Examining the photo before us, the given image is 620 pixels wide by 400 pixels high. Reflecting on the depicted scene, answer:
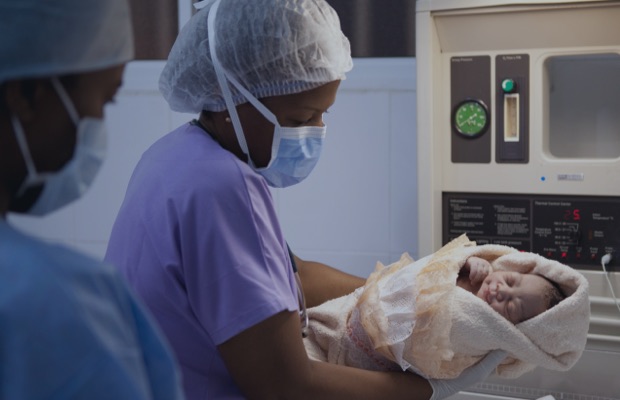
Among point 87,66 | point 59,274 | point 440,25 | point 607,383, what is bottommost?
point 607,383

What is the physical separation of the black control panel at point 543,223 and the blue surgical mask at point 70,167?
136cm

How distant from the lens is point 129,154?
2.79 metres

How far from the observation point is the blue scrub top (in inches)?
27.5

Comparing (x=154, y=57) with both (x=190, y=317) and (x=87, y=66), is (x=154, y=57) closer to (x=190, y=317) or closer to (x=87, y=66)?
(x=190, y=317)

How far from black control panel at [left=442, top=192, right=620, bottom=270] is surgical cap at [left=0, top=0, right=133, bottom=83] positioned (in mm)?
1385

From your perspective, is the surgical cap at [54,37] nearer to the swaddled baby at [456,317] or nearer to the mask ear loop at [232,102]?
the mask ear loop at [232,102]

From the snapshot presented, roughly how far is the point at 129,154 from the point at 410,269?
1.45 metres

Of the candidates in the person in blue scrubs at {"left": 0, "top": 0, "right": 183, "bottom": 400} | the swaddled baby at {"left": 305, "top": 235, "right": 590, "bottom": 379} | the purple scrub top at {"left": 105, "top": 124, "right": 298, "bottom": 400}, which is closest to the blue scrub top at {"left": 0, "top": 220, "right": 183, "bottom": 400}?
the person in blue scrubs at {"left": 0, "top": 0, "right": 183, "bottom": 400}

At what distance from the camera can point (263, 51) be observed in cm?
141

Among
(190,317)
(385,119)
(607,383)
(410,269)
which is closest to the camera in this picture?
(190,317)

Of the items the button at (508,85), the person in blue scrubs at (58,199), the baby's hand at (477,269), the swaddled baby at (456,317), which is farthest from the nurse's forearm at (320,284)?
the person in blue scrubs at (58,199)

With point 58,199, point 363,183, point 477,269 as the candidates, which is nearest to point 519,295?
point 477,269

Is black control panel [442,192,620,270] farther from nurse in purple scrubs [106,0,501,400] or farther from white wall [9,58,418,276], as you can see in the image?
nurse in purple scrubs [106,0,501,400]

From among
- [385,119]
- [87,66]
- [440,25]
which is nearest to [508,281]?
[440,25]
